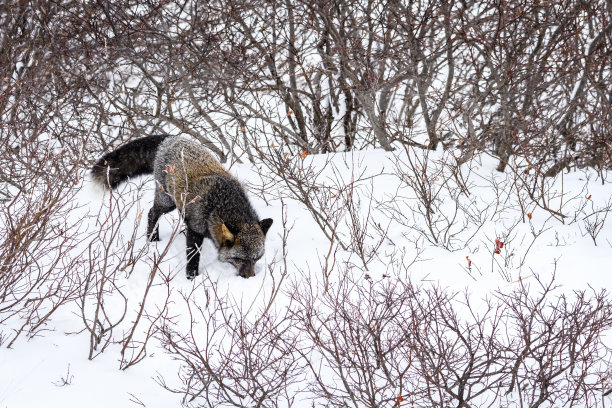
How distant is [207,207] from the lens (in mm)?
5750

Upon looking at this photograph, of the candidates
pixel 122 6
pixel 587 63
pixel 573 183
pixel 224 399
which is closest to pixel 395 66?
pixel 587 63

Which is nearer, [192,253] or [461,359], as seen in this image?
[461,359]

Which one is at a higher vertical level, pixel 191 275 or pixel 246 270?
pixel 246 270

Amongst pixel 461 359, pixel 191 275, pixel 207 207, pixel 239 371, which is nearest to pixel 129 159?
pixel 207 207

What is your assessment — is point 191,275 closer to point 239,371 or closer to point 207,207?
point 207,207

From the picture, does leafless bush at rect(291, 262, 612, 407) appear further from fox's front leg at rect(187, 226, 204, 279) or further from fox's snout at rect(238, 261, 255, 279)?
fox's front leg at rect(187, 226, 204, 279)

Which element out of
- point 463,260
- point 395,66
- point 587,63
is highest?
point 395,66

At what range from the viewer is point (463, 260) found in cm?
553

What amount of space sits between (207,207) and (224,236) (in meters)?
0.45

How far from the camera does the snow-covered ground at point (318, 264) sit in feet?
12.6

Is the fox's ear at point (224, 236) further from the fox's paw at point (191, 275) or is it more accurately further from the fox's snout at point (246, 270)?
the fox's paw at point (191, 275)

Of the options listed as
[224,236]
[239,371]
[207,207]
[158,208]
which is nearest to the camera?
[239,371]

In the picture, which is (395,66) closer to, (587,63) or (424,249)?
(587,63)

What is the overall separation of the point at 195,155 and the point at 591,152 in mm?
6672
